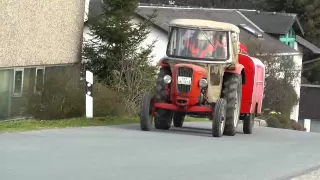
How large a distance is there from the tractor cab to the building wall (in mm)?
6997

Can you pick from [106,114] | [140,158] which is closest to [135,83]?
[106,114]

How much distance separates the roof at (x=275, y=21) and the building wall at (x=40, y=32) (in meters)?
28.1

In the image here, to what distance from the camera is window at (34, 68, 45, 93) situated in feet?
78.1

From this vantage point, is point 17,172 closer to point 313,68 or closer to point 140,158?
point 140,158

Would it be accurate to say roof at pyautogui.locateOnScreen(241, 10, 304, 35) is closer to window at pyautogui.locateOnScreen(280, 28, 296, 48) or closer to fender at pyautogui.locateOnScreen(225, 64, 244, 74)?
window at pyautogui.locateOnScreen(280, 28, 296, 48)

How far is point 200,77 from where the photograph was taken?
1717cm

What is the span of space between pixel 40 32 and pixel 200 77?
9.45 metres

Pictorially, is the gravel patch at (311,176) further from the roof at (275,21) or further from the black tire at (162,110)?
the roof at (275,21)

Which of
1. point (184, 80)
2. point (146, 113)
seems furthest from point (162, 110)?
point (184, 80)

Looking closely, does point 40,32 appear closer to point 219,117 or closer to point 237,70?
point 237,70

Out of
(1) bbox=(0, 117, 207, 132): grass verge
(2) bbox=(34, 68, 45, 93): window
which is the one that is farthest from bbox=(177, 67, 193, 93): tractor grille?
(2) bbox=(34, 68, 45, 93): window

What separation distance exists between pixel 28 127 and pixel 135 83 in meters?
10.4

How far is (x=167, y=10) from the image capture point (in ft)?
158

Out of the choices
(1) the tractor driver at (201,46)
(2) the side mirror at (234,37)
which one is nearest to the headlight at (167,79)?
(1) the tractor driver at (201,46)
